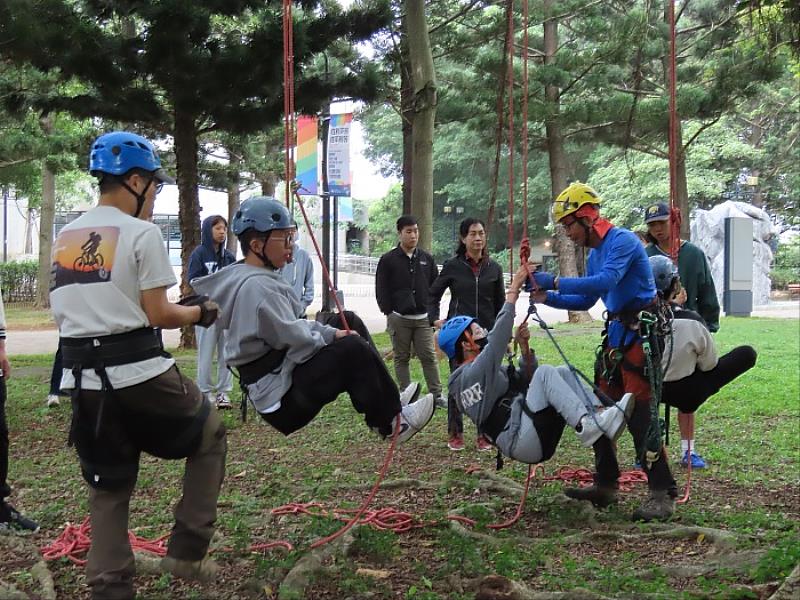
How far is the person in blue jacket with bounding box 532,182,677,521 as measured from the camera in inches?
184

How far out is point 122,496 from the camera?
3.38 metres

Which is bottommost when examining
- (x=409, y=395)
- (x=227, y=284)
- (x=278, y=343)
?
(x=409, y=395)

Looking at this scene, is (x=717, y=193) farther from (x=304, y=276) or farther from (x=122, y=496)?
(x=122, y=496)

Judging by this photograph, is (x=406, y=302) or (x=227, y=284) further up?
(x=227, y=284)

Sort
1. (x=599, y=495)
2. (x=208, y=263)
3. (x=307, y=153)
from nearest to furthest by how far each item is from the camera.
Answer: (x=599, y=495) < (x=208, y=263) < (x=307, y=153)

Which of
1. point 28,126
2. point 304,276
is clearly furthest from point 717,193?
point 304,276

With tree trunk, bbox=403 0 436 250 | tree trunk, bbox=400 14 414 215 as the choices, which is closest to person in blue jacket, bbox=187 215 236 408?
tree trunk, bbox=403 0 436 250

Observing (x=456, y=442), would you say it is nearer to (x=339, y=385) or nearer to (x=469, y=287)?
(x=469, y=287)

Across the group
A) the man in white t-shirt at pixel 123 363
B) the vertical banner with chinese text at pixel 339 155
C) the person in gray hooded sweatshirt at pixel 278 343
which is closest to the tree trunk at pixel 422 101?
the vertical banner with chinese text at pixel 339 155

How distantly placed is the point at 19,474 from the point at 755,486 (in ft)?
18.3

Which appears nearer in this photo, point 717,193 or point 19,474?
point 19,474

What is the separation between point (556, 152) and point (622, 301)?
14031 mm

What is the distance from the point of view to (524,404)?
4562 millimetres

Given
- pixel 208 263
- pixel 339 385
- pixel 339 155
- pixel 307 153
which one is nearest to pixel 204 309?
pixel 339 385
